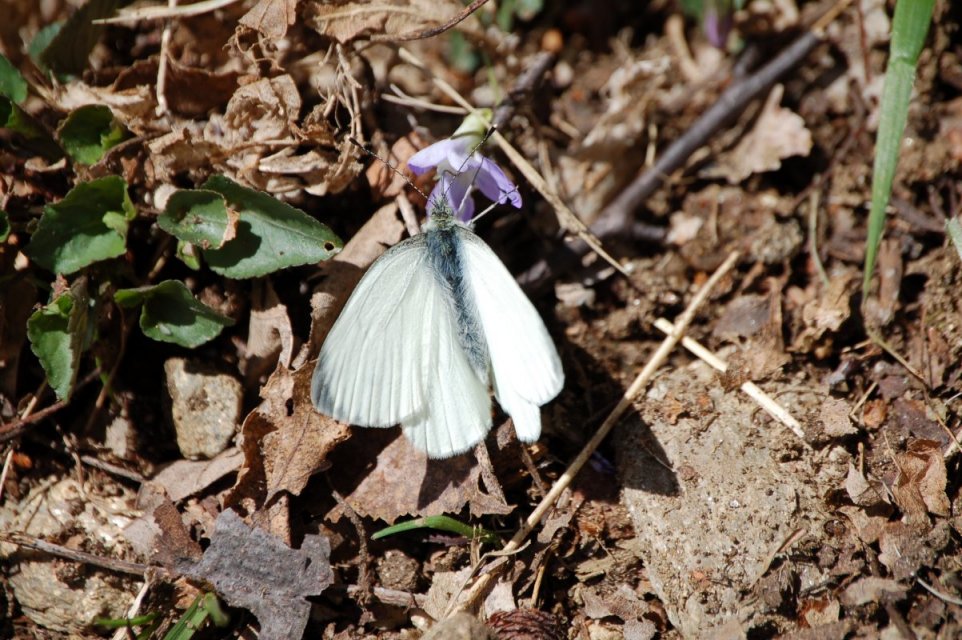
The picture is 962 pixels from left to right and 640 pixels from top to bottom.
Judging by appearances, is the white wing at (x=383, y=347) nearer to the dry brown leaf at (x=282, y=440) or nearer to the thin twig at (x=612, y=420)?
the dry brown leaf at (x=282, y=440)

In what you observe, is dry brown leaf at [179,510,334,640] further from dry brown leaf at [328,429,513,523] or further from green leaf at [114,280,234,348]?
green leaf at [114,280,234,348]

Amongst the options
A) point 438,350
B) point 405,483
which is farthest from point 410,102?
point 405,483

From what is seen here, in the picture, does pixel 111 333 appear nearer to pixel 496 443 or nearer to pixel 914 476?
pixel 496 443

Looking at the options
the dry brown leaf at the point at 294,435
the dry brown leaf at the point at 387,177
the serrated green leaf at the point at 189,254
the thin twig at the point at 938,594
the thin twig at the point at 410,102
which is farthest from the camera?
the thin twig at the point at 410,102

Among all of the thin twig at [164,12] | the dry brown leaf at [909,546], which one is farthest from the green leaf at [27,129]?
the dry brown leaf at [909,546]

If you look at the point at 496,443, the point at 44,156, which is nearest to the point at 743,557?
the point at 496,443

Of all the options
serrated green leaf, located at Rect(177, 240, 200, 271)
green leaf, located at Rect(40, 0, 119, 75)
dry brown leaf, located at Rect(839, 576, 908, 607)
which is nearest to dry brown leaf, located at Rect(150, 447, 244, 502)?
serrated green leaf, located at Rect(177, 240, 200, 271)

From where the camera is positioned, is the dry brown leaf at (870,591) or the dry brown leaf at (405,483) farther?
the dry brown leaf at (405,483)
